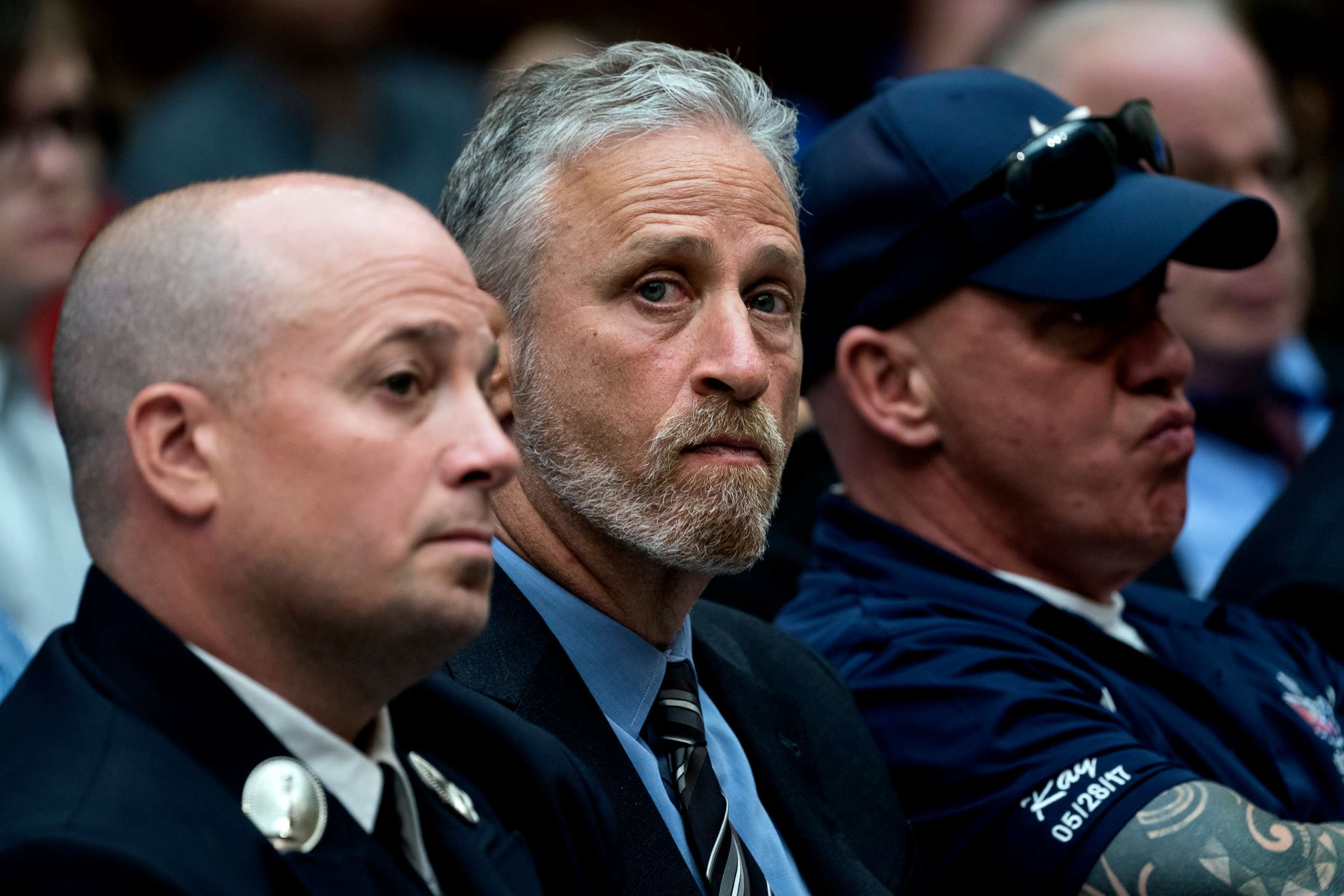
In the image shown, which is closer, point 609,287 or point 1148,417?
point 609,287

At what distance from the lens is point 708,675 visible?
8.24 feet

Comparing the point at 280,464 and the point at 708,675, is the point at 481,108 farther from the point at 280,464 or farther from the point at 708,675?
the point at 280,464

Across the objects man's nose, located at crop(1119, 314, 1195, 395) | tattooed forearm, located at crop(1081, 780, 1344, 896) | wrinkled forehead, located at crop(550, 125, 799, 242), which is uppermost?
wrinkled forehead, located at crop(550, 125, 799, 242)

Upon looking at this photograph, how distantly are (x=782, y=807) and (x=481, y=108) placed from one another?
4.09 metres

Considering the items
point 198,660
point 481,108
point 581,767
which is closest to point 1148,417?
point 581,767

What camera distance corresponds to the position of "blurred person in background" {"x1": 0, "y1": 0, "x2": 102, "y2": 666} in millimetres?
4109

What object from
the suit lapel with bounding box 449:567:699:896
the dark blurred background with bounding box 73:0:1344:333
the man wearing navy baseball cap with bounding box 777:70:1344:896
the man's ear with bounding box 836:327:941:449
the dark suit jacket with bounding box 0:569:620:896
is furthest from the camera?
the dark blurred background with bounding box 73:0:1344:333

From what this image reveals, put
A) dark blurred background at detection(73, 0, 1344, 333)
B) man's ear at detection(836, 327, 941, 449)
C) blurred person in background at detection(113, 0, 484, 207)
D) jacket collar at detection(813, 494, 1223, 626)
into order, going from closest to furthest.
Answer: jacket collar at detection(813, 494, 1223, 626), man's ear at detection(836, 327, 941, 449), blurred person in background at detection(113, 0, 484, 207), dark blurred background at detection(73, 0, 1344, 333)

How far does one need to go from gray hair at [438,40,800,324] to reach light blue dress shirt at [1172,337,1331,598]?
6.68 ft

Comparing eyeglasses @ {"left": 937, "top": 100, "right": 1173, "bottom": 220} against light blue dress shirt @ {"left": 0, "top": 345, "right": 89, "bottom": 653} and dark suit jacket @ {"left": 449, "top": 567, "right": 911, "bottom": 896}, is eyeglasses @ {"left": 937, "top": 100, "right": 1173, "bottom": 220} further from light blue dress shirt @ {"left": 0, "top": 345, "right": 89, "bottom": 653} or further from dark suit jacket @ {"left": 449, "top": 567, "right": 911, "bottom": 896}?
light blue dress shirt @ {"left": 0, "top": 345, "right": 89, "bottom": 653}

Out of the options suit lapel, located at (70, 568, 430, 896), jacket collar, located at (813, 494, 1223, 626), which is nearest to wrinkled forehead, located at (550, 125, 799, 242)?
jacket collar, located at (813, 494, 1223, 626)

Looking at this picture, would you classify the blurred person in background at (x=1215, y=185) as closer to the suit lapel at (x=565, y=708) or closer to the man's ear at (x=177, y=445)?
the suit lapel at (x=565, y=708)

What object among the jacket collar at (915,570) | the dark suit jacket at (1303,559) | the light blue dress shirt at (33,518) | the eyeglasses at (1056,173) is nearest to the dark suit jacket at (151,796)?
the jacket collar at (915,570)

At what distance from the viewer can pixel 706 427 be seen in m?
2.29
